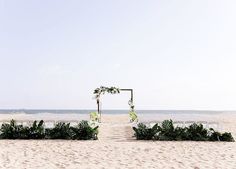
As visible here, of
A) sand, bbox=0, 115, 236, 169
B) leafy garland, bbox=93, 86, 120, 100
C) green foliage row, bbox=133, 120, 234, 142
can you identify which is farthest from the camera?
leafy garland, bbox=93, 86, 120, 100

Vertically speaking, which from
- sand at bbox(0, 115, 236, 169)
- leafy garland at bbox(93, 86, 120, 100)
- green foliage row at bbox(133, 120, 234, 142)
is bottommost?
sand at bbox(0, 115, 236, 169)

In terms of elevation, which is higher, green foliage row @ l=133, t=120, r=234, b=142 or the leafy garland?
the leafy garland

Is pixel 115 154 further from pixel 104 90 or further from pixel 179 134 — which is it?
pixel 104 90

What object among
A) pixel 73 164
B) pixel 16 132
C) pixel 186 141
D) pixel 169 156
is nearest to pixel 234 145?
pixel 186 141

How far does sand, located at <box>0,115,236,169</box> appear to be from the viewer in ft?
43.1

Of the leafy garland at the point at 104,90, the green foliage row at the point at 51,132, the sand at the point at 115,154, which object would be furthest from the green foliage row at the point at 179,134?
the leafy garland at the point at 104,90

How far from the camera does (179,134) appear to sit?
2078 cm

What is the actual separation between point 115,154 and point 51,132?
6.32m

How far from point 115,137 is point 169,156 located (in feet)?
22.2

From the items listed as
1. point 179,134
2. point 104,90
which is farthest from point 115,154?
point 104,90

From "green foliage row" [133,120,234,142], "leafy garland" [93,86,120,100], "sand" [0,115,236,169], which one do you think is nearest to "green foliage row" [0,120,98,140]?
"sand" [0,115,236,169]

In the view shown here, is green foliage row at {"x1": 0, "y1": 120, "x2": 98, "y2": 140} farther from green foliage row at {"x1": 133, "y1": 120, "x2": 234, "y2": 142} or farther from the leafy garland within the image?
the leafy garland

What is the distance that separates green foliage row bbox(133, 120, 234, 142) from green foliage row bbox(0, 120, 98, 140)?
228 cm

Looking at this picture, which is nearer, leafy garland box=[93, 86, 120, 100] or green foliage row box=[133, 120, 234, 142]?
green foliage row box=[133, 120, 234, 142]
